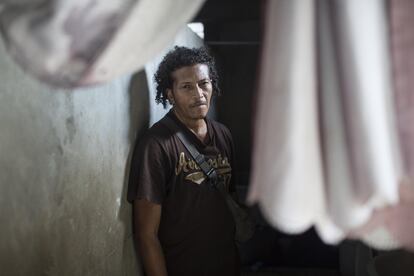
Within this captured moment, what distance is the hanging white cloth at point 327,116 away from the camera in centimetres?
56

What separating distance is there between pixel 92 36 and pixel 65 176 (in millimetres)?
887

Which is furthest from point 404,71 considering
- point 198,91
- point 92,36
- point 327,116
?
point 198,91

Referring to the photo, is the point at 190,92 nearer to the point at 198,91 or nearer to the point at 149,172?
the point at 198,91

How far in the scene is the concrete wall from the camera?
44.6 inches

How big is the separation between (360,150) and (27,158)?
0.98 metres

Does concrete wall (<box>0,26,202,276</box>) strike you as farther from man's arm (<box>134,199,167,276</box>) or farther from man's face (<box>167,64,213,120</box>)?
man's face (<box>167,64,213,120</box>)

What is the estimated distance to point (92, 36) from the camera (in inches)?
26.6

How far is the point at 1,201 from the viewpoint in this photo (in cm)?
109

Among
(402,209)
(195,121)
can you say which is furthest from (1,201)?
(195,121)

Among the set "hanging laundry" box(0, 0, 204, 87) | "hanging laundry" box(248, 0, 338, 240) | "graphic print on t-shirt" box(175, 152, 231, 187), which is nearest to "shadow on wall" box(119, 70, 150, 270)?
"graphic print on t-shirt" box(175, 152, 231, 187)

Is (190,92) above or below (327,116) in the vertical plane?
above

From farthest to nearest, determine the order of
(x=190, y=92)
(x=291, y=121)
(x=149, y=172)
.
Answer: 1. (x=190, y=92)
2. (x=149, y=172)
3. (x=291, y=121)

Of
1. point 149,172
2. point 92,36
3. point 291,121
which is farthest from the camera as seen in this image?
point 149,172

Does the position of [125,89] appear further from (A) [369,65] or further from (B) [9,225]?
(A) [369,65]
